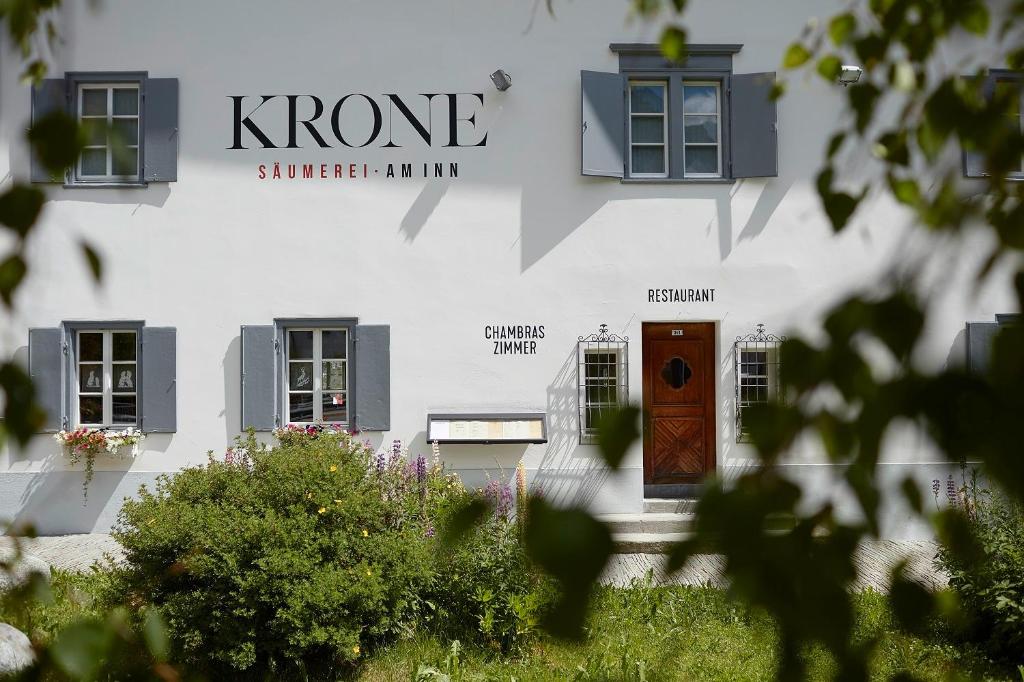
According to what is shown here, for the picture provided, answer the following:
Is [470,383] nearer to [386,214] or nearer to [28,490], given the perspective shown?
[386,214]

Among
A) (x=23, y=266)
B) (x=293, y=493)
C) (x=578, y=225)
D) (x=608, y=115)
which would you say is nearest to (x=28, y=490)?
(x=293, y=493)

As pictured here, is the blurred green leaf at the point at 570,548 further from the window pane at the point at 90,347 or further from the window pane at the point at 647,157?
the window pane at the point at 90,347

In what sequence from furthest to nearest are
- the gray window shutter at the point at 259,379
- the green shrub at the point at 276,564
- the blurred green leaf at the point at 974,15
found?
the gray window shutter at the point at 259,379 < the green shrub at the point at 276,564 < the blurred green leaf at the point at 974,15

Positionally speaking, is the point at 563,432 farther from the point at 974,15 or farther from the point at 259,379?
the point at 974,15

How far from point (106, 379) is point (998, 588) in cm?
800

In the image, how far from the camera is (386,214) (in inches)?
338

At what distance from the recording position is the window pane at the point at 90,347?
28.3 ft

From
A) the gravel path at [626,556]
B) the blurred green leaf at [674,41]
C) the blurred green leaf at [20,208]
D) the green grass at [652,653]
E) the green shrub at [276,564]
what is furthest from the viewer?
the gravel path at [626,556]

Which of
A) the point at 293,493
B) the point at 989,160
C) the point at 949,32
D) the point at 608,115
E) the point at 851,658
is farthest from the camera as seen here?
the point at 608,115

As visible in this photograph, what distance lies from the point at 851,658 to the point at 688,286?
8095 millimetres

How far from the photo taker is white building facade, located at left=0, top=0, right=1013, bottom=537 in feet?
27.9

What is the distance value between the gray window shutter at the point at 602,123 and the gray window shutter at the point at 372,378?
2712 millimetres

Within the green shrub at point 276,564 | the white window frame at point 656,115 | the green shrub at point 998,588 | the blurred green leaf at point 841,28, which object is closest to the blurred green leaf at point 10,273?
the blurred green leaf at point 841,28

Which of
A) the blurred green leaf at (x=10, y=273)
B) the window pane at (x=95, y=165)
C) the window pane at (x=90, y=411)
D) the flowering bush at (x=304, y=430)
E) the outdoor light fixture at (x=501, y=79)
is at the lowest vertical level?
the flowering bush at (x=304, y=430)
